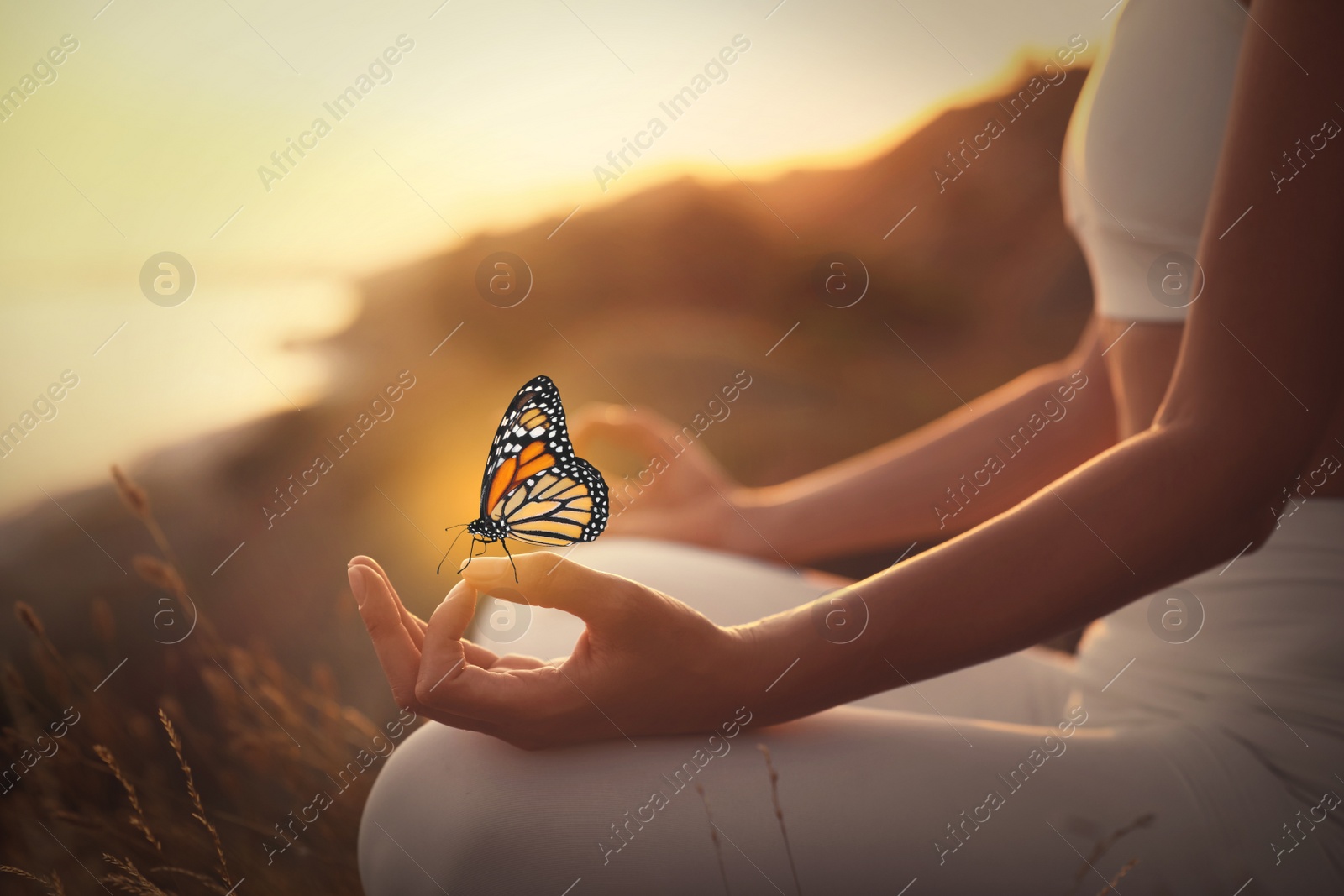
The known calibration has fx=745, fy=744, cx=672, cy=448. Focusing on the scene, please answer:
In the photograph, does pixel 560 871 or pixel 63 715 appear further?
pixel 63 715

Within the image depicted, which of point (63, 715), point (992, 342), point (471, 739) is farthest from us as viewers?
point (992, 342)

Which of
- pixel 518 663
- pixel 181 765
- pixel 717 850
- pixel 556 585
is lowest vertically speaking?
pixel 181 765

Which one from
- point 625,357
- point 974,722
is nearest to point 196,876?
point 974,722

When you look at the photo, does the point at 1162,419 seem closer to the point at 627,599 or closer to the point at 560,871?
the point at 627,599

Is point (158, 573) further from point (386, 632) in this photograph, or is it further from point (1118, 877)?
point (1118, 877)

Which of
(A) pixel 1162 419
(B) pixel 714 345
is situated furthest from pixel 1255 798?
(B) pixel 714 345

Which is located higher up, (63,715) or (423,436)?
(423,436)
